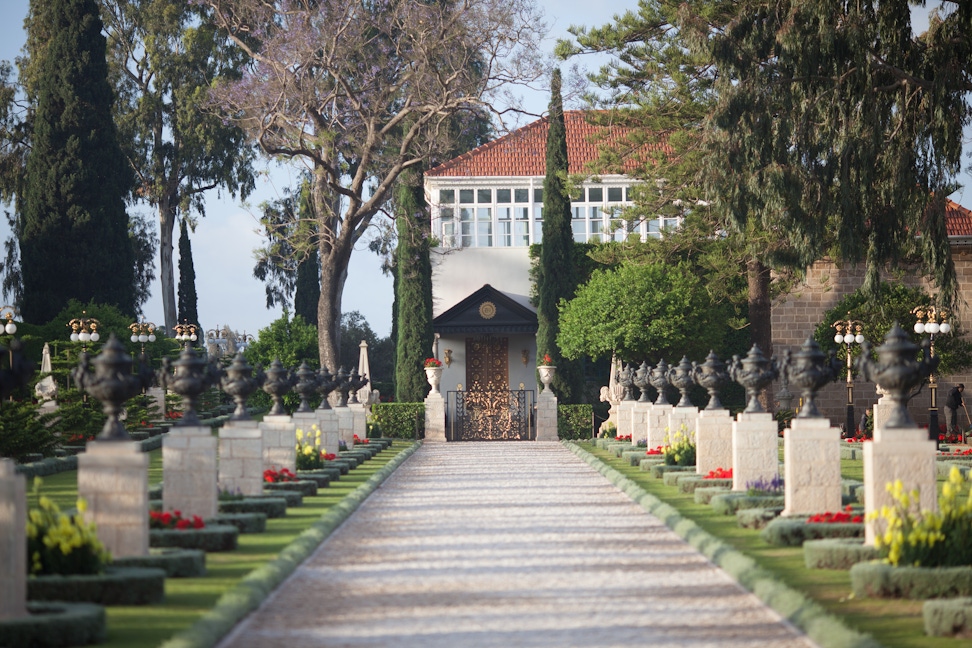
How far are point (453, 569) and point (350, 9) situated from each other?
1118 inches

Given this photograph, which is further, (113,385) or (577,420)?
(577,420)

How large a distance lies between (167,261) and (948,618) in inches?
1755

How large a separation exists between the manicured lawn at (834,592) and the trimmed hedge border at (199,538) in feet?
15.6

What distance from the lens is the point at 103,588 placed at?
921cm

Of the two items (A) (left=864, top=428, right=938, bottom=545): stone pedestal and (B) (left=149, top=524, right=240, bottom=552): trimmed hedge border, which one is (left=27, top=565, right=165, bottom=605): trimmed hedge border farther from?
(A) (left=864, top=428, right=938, bottom=545): stone pedestal

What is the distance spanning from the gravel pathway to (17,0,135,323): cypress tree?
25758 millimetres

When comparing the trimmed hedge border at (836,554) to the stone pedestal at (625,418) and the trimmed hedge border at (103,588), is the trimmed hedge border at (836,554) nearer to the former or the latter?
the trimmed hedge border at (103,588)

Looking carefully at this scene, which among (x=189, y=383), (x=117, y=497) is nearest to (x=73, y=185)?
(x=189, y=383)

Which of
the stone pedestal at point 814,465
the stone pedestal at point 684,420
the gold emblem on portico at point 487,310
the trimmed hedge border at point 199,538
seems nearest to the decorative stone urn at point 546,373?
the gold emblem on portico at point 487,310

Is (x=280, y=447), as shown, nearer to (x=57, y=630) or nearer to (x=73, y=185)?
(x=57, y=630)

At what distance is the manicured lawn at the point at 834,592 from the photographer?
8.12 metres

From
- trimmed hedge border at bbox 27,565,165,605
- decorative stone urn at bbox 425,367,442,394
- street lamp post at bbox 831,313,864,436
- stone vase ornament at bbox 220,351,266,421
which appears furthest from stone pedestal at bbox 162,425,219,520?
decorative stone urn at bbox 425,367,442,394

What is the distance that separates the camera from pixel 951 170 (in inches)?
964

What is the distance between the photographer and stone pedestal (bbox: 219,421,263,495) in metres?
16.1
